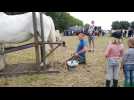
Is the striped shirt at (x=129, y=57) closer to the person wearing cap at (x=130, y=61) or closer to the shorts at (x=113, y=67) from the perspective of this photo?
the person wearing cap at (x=130, y=61)

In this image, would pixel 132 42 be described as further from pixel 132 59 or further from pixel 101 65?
pixel 101 65

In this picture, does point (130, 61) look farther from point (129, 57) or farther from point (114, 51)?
point (114, 51)

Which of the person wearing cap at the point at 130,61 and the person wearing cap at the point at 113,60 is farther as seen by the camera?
the person wearing cap at the point at 113,60

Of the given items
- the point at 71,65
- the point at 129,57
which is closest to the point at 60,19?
the point at 71,65

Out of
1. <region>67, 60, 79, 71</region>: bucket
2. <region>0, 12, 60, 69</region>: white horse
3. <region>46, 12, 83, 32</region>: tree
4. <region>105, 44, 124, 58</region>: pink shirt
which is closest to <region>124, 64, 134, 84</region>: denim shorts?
<region>105, 44, 124, 58</region>: pink shirt

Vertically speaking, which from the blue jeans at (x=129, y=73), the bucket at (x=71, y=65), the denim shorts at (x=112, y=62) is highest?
the denim shorts at (x=112, y=62)

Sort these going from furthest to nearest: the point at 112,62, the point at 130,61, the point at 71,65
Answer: the point at 71,65
the point at 112,62
the point at 130,61

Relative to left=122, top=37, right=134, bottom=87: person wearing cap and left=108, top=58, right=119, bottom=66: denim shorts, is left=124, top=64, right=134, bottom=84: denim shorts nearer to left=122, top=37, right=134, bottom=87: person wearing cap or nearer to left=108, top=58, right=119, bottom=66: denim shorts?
left=122, top=37, right=134, bottom=87: person wearing cap

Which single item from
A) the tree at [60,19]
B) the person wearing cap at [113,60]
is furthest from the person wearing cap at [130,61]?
the tree at [60,19]

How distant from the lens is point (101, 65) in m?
9.09

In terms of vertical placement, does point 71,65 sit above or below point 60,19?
below
